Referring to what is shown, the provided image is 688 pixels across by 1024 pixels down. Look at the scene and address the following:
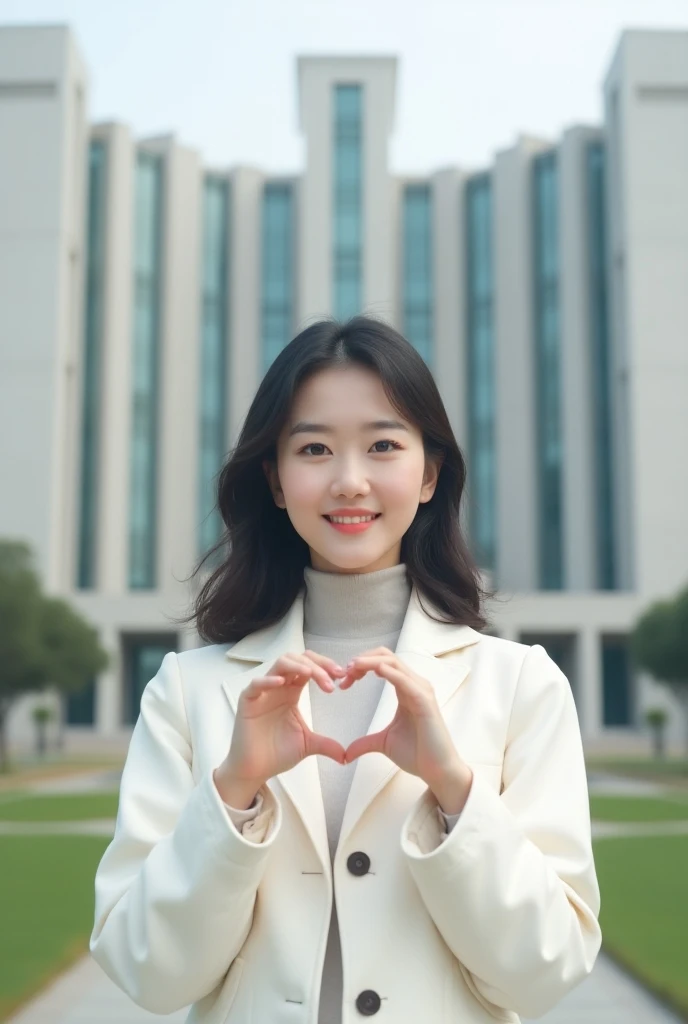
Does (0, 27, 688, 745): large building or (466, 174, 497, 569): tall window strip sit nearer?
(0, 27, 688, 745): large building

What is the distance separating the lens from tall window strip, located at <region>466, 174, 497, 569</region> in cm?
5103

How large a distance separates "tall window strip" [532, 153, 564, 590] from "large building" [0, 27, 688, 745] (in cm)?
11

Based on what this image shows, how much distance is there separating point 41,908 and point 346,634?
8.04 metres

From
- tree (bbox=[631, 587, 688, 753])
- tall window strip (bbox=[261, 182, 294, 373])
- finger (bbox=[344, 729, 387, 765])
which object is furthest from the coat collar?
tall window strip (bbox=[261, 182, 294, 373])

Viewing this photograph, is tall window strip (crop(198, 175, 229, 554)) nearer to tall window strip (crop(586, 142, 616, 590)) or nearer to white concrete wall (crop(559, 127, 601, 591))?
white concrete wall (crop(559, 127, 601, 591))

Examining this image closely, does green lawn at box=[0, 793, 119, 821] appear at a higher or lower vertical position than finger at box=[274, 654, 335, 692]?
lower

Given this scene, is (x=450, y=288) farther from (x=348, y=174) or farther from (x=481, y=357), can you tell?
(x=348, y=174)

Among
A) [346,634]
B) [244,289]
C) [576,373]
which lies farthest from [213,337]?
[346,634]

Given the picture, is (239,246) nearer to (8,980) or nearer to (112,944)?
(8,980)

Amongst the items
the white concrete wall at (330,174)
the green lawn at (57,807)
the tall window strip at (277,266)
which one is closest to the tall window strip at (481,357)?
the white concrete wall at (330,174)

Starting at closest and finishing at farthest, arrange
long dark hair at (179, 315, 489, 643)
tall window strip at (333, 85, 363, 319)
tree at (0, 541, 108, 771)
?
1. long dark hair at (179, 315, 489, 643)
2. tree at (0, 541, 108, 771)
3. tall window strip at (333, 85, 363, 319)

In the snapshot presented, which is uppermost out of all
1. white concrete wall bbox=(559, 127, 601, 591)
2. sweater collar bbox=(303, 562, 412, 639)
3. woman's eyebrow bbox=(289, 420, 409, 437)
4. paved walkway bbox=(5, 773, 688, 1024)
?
white concrete wall bbox=(559, 127, 601, 591)

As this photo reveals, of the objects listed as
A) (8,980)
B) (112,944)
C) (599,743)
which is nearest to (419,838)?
(112,944)

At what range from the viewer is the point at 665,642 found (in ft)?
99.1
